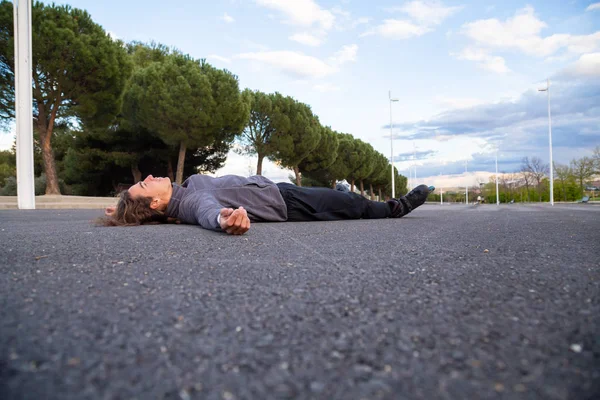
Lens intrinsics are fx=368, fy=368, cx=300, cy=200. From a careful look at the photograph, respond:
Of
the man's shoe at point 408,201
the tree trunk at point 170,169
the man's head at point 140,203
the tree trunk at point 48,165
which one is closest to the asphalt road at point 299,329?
the man's head at point 140,203

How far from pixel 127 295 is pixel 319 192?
10.9ft

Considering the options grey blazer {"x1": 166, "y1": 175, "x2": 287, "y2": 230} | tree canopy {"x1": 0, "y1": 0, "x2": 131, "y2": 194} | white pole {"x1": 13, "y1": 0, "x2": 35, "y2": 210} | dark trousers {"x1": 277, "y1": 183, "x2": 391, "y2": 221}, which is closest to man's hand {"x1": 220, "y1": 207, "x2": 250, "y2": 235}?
grey blazer {"x1": 166, "y1": 175, "x2": 287, "y2": 230}

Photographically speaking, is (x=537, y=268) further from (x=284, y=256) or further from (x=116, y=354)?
(x=116, y=354)

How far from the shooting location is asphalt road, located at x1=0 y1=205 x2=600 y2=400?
60 centimetres

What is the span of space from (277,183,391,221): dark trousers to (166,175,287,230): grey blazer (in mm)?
158

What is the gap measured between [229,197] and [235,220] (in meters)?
1.13

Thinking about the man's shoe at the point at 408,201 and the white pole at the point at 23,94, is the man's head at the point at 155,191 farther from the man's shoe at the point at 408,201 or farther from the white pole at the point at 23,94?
the white pole at the point at 23,94

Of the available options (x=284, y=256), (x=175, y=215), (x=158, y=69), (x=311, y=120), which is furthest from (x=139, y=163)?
(x=284, y=256)

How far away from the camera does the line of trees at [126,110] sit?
13.0m

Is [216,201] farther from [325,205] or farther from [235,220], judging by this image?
[325,205]

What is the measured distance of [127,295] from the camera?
3.59 feet

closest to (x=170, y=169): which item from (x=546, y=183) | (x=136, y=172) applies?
(x=136, y=172)

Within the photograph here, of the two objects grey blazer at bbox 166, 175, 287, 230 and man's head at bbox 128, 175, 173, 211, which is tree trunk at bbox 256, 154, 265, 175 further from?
man's head at bbox 128, 175, 173, 211

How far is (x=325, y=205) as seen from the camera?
4.32m
